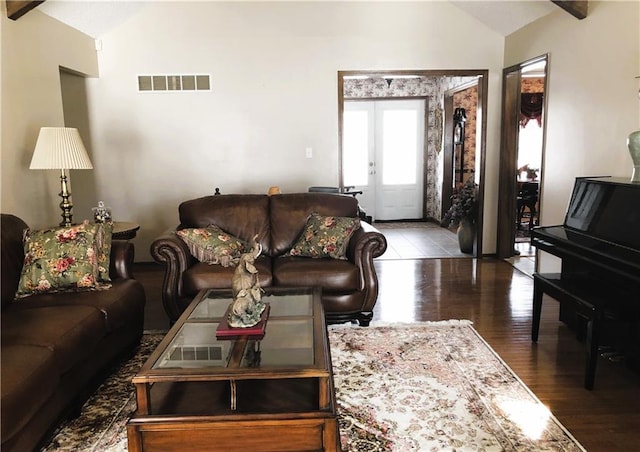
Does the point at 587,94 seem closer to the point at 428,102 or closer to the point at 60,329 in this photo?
the point at 60,329

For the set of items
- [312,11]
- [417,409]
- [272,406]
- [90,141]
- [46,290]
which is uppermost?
[312,11]

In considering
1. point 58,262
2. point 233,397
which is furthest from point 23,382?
point 58,262

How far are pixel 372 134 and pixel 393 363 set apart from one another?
5914 mm

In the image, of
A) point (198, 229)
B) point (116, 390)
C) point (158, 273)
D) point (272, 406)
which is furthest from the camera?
point (158, 273)

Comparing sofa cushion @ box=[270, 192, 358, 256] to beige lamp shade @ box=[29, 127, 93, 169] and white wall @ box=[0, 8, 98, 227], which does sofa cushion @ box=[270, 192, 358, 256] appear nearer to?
beige lamp shade @ box=[29, 127, 93, 169]

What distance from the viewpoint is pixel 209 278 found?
3334 mm

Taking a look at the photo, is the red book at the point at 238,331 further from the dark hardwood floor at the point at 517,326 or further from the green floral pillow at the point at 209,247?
the dark hardwood floor at the point at 517,326

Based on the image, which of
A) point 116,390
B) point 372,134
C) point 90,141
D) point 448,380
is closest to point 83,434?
point 116,390

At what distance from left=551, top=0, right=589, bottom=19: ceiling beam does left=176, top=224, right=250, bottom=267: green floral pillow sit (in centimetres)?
326

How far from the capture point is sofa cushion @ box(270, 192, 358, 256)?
12.9 ft

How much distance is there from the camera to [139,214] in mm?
5414

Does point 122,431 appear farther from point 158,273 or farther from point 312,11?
point 312,11

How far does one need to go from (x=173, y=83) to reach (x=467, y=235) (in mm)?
3895

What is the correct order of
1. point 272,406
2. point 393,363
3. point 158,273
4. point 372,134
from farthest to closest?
point 372,134, point 158,273, point 393,363, point 272,406
